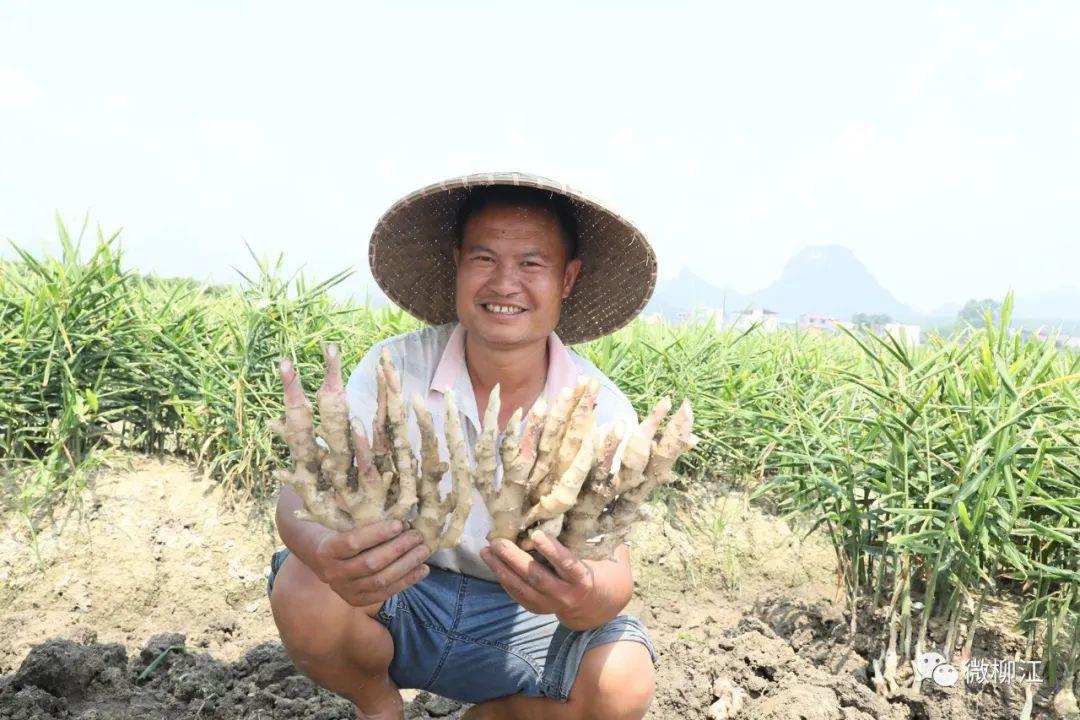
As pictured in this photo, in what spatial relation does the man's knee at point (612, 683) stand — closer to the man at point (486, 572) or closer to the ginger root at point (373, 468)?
the man at point (486, 572)

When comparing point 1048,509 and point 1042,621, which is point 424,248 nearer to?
point 1048,509

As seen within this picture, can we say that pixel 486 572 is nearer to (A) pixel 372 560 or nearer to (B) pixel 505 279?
A: (A) pixel 372 560

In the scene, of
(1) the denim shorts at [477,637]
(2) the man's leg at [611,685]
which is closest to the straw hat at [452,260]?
(1) the denim shorts at [477,637]

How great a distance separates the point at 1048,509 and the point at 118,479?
2742mm

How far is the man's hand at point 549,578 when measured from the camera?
4.65ft

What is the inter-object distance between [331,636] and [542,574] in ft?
1.60

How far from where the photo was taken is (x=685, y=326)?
162 inches

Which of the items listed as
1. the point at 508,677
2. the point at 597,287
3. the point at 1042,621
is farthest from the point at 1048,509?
the point at 508,677

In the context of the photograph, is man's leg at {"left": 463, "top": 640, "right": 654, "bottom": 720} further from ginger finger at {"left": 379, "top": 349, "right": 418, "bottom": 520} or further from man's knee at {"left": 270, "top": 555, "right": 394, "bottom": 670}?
ginger finger at {"left": 379, "top": 349, "right": 418, "bottom": 520}

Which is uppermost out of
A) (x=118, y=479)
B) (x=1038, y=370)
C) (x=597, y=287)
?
(x=597, y=287)

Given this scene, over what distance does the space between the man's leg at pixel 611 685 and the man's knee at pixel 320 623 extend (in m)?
0.37

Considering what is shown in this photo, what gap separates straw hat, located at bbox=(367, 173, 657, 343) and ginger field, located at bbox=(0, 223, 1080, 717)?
26.8 inches

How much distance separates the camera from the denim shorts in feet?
5.62

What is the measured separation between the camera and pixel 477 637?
5.68ft
